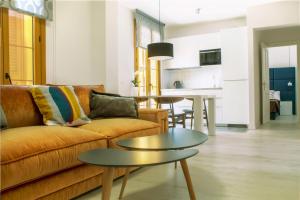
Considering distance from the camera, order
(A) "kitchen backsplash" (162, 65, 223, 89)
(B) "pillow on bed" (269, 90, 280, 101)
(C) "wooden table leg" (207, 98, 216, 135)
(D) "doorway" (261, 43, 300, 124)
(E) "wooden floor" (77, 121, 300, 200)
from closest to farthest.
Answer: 1. (E) "wooden floor" (77, 121, 300, 200)
2. (C) "wooden table leg" (207, 98, 216, 135)
3. (A) "kitchen backsplash" (162, 65, 223, 89)
4. (B) "pillow on bed" (269, 90, 280, 101)
5. (D) "doorway" (261, 43, 300, 124)

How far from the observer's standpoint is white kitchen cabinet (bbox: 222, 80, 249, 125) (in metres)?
5.77

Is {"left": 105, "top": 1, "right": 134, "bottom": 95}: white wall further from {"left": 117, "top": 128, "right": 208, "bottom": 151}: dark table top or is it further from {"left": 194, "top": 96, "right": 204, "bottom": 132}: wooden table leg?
{"left": 117, "top": 128, "right": 208, "bottom": 151}: dark table top

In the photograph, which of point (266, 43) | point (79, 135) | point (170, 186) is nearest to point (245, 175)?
point (170, 186)

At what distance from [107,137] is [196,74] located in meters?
5.09

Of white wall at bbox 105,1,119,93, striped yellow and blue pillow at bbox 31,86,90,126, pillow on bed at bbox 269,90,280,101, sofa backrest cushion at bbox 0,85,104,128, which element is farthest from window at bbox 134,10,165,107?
pillow on bed at bbox 269,90,280,101

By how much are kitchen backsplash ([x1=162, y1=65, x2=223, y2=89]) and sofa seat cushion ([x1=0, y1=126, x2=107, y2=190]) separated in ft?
16.7

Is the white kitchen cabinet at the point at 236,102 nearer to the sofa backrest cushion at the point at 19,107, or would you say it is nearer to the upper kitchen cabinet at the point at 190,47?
the upper kitchen cabinet at the point at 190,47

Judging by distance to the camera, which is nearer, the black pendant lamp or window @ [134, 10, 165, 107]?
the black pendant lamp

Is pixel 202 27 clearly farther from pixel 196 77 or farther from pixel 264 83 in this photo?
pixel 264 83

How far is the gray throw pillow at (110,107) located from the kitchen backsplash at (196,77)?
3.88 metres

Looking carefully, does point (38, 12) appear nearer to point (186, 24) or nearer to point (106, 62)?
point (106, 62)

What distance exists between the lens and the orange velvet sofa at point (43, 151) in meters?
1.48

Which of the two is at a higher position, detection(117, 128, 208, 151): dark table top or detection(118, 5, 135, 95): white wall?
detection(118, 5, 135, 95): white wall

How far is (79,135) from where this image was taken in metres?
1.96
